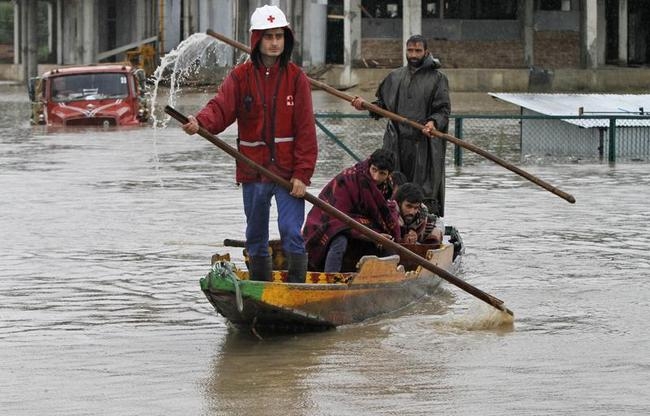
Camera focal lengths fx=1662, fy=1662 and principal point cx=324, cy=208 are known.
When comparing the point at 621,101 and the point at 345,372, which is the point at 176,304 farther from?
the point at 621,101

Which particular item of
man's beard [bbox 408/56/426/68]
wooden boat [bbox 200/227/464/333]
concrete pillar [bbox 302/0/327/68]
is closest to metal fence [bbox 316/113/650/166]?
man's beard [bbox 408/56/426/68]

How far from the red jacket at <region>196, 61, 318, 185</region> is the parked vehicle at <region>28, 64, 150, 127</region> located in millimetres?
22556

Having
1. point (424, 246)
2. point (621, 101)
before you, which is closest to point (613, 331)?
point (424, 246)

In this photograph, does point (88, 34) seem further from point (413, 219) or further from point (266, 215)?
point (266, 215)

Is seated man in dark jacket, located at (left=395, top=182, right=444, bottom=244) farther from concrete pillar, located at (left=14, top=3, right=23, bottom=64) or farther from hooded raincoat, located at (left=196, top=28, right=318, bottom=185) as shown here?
concrete pillar, located at (left=14, top=3, right=23, bottom=64)

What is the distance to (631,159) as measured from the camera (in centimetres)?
2297

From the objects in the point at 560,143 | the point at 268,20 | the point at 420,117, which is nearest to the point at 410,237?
the point at 420,117

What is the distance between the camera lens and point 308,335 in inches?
379

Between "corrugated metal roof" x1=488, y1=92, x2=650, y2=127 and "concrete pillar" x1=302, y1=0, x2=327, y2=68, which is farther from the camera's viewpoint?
"concrete pillar" x1=302, y1=0, x2=327, y2=68

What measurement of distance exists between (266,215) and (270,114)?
2.03 ft

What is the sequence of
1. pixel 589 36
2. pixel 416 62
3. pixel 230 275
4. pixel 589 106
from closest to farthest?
1. pixel 230 275
2. pixel 416 62
3. pixel 589 106
4. pixel 589 36

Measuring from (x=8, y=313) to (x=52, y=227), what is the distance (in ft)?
15.9

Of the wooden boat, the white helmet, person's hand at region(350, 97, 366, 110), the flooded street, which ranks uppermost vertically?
the white helmet

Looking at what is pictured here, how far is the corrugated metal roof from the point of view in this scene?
23.2m
